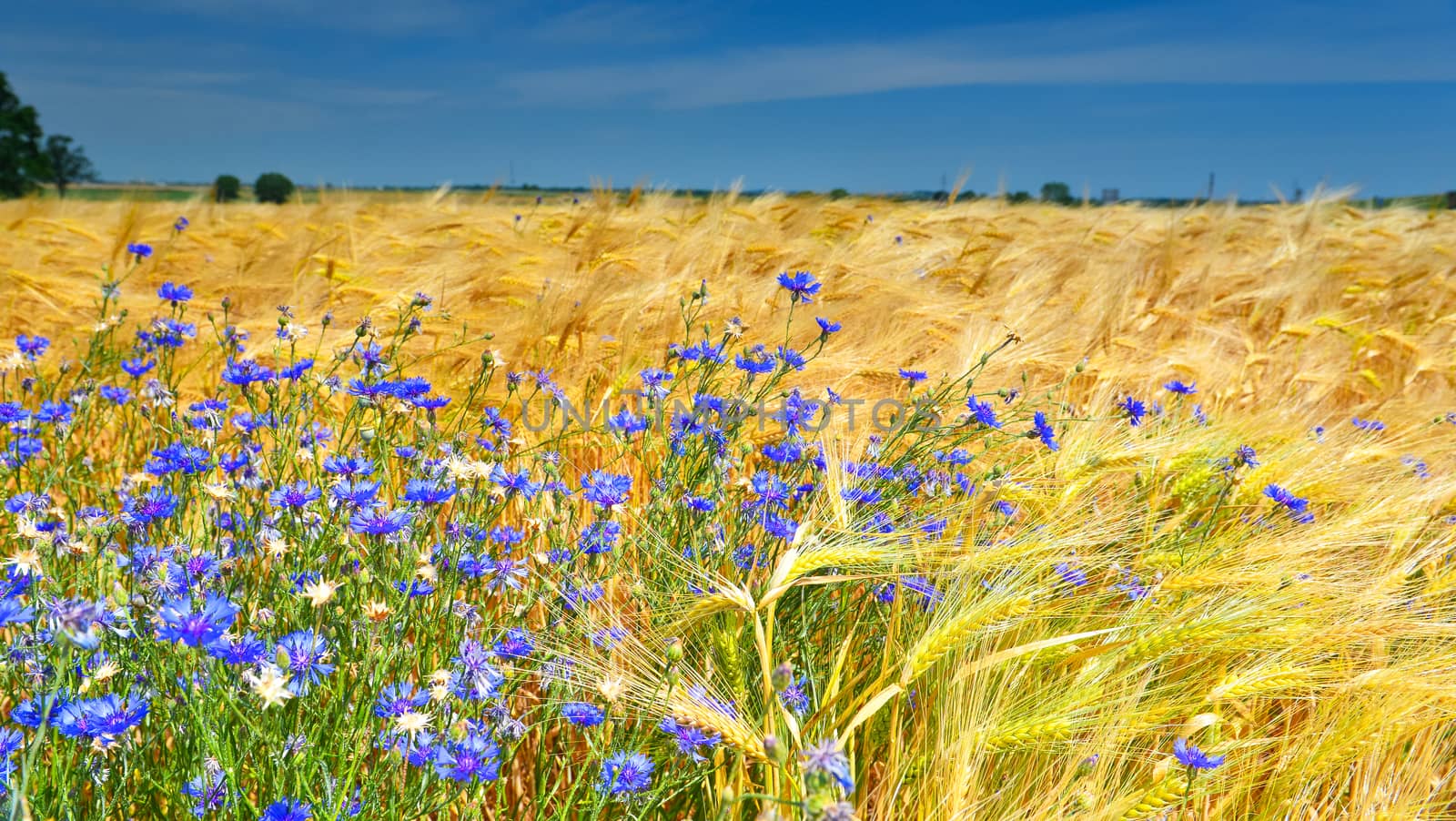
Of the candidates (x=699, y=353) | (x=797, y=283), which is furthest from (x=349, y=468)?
(x=797, y=283)

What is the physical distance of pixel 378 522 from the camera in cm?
127

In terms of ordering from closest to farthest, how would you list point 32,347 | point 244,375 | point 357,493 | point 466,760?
point 466,760 → point 357,493 → point 244,375 → point 32,347

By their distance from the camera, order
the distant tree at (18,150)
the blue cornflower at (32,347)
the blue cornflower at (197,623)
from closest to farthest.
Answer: the blue cornflower at (197,623) < the blue cornflower at (32,347) < the distant tree at (18,150)

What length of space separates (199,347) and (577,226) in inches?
90.5

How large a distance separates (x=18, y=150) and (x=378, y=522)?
152 ft

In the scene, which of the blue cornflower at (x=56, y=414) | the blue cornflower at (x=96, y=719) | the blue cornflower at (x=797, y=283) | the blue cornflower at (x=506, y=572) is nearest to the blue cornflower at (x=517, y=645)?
the blue cornflower at (x=506, y=572)

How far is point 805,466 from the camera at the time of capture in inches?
78.4

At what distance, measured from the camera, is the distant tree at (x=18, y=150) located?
35.0 m

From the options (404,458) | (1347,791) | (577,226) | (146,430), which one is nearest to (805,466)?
(404,458)

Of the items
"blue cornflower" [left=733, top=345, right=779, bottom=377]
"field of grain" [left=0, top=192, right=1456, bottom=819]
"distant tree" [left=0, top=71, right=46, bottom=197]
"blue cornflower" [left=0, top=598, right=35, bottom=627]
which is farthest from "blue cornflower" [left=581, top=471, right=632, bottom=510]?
"distant tree" [left=0, top=71, right=46, bottom=197]

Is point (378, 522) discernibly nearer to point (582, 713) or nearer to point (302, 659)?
point (302, 659)

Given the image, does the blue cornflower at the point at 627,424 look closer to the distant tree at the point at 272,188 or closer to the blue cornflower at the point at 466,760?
the blue cornflower at the point at 466,760

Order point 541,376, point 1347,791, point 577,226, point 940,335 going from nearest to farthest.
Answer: point 1347,791
point 541,376
point 940,335
point 577,226

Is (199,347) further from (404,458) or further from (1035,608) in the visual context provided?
(1035,608)
